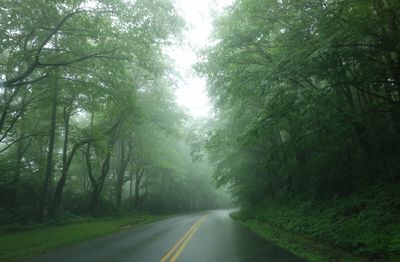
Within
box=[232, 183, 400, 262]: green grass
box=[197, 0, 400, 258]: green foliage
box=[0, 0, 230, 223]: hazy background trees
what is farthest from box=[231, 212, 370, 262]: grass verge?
box=[0, 0, 230, 223]: hazy background trees

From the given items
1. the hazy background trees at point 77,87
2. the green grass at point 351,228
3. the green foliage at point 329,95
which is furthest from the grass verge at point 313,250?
the hazy background trees at point 77,87

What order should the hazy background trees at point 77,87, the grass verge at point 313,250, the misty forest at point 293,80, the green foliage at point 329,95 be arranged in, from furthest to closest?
the hazy background trees at point 77,87 < the misty forest at point 293,80 < the green foliage at point 329,95 < the grass verge at point 313,250

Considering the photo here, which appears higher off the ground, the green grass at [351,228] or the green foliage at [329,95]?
the green foliage at [329,95]

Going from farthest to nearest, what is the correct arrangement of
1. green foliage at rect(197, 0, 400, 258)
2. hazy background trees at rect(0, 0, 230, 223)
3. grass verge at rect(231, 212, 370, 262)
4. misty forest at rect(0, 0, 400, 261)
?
hazy background trees at rect(0, 0, 230, 223)
misty forest at rect(0, 0, 400, 261)
green foliage at rect(197, 0, 400, 258)
grass verge at rect(231, 212, 370, 262)

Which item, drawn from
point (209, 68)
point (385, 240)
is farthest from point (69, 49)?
point (385, 240)

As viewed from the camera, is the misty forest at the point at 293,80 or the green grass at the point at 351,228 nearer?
the green grass at the point at 351,228

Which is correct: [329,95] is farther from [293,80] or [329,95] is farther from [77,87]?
[77,87]

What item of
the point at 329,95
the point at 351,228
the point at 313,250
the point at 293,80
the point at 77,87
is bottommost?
the point at 313,250

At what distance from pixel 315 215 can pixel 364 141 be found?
128 inches

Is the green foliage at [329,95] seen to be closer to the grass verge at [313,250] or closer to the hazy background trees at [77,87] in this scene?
the grass verge at [313,250]

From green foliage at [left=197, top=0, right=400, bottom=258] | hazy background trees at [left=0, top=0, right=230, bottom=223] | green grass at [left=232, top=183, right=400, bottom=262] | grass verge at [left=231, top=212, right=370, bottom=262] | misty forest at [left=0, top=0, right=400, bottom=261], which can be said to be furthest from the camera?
hazy background trees at [left=0, top=0, right=230, bottom=223]

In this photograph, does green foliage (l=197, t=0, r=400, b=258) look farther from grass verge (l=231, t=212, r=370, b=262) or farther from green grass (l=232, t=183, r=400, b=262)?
grass verge (l=231, t=212, r=370, b=262)

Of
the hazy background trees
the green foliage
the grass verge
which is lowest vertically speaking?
the grass verge

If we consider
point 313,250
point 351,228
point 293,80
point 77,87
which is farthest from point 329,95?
point 77,87
